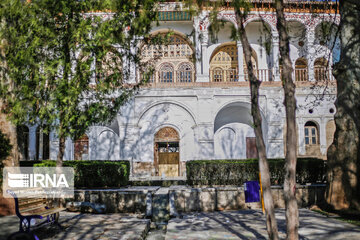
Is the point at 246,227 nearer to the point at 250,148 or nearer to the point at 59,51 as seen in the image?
the point at 59,51

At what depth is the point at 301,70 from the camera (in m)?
19.9

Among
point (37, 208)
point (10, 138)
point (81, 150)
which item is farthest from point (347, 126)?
point (81, 150)

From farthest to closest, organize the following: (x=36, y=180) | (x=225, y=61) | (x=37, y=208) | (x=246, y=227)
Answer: (x=225, y=61) < (x=36, y=180) < (x=246, y=227) < (x=37, y=208)

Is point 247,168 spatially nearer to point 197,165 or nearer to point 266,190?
point 197,165

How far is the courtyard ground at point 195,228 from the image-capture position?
19.4 feet

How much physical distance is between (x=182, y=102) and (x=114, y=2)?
11.8 meters

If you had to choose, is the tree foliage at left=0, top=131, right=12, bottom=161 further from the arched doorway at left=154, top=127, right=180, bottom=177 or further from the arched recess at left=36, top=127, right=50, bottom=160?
the arched recess at left=36, top=127, right=50, bottom=160

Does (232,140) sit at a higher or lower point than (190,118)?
lower

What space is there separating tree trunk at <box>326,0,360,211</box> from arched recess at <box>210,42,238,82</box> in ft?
38.6

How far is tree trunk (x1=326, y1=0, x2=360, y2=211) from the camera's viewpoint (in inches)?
304

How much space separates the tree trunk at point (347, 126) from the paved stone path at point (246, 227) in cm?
87

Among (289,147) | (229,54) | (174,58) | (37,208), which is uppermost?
(229,54)

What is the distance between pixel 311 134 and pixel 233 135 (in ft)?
15.8

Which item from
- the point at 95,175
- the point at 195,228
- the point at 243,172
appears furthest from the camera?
the point at 243,172
